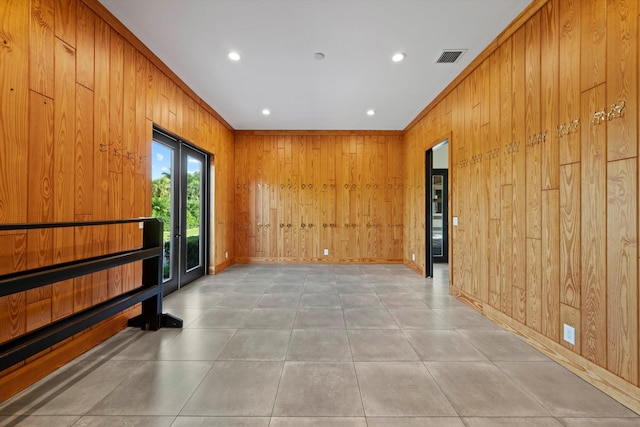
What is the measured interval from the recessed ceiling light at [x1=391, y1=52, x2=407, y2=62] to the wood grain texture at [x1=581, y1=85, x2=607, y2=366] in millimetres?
1865

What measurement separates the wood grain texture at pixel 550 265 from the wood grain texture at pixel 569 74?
367mm

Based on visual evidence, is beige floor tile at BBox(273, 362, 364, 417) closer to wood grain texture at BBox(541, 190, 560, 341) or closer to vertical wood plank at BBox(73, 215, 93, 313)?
wood grain texture at BBox(541, 190, 560, 341)

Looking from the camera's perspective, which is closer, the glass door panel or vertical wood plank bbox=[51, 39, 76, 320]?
vertical wood plank bbox=[51, 39, 76, 320]

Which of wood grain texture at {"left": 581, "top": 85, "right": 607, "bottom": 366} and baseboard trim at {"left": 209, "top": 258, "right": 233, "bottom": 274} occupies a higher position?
wood grain texture at {"left": 581, "top": 85, "right": 607, "bottom": 366}

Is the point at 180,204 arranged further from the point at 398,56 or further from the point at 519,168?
the point at 519,168

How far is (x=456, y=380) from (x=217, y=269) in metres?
4.54

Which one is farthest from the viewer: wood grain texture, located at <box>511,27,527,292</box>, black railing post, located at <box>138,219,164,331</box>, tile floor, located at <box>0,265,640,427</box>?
black railing post, located at <box>138,219,164,331</box>

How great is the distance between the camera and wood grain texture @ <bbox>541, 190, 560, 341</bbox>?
2170mm

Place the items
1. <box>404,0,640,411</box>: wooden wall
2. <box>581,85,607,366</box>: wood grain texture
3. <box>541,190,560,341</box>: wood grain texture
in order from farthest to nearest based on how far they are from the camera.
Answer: <box>541,190,560,341</box>: wood grain texture, <box>581,85,607,366</box>: wood grain texture, <box>404,0,640,411</box>: wooden wall

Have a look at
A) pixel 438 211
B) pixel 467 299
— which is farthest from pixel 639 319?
pixel 438 211

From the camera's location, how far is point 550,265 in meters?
2.23

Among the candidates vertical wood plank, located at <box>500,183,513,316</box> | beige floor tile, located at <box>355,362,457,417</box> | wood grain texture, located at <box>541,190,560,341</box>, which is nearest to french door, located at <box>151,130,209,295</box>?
beige floor tile, located at <box>355,362,457,417</box>

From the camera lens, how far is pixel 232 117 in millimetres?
5281

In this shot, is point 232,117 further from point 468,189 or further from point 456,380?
point 456,380
